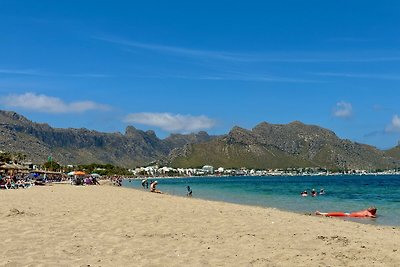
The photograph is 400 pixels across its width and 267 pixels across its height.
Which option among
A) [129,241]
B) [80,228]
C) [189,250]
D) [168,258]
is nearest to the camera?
[168,258]

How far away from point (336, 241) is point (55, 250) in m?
7.94

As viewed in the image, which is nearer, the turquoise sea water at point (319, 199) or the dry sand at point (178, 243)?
the dry sand at point (178, 243)

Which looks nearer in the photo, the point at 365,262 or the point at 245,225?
the point at 365,262

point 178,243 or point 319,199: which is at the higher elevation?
point 178,243

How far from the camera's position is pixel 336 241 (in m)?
13.0

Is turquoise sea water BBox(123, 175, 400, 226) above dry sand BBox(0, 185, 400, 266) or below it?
below

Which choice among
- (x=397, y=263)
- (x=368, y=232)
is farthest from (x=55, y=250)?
(x=368, y=232)

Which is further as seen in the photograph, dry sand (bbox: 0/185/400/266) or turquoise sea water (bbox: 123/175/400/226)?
turquoise sea water (bbox: 123/175/400/226)

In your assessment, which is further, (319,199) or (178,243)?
(319,199)

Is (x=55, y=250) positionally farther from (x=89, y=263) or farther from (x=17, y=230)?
(x=17, y=230)

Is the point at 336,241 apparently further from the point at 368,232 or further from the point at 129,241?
the point at 129,241

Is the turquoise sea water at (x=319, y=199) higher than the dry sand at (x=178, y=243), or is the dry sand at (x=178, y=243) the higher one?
the dry sand at (x=178, y=243)

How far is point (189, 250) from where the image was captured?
37.1 ft

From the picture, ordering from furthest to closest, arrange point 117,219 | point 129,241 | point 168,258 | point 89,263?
point 117,219 → point 129,241 → point 168,258 → point 89,263
